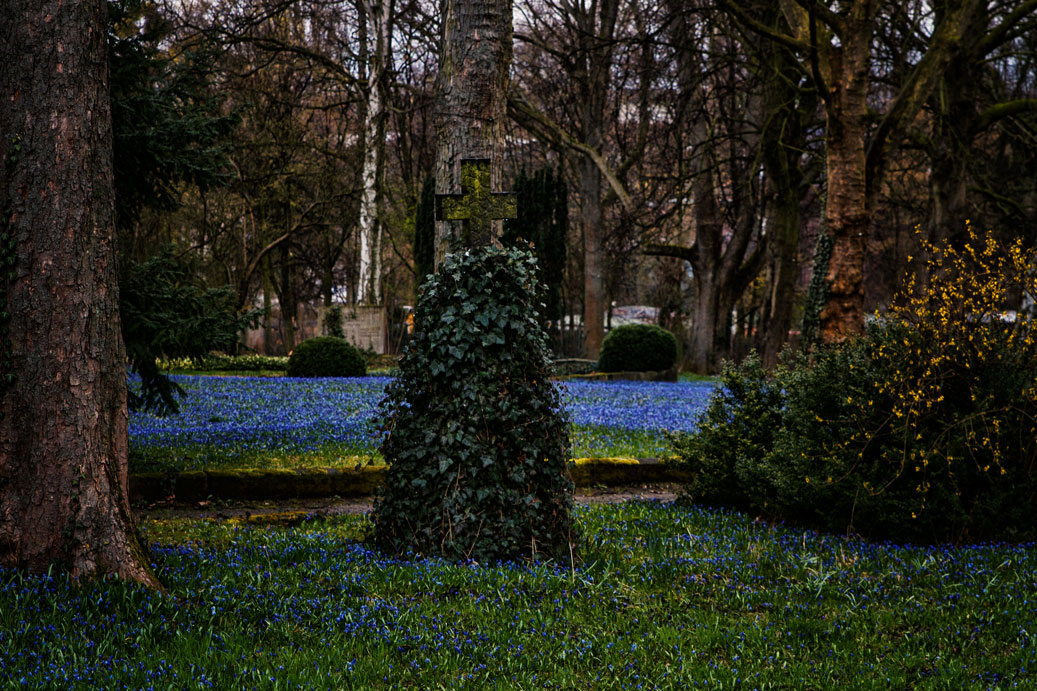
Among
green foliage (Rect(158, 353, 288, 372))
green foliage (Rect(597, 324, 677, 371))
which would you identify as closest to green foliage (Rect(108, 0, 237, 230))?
green foliage (Rect(597, 324, 677, 371))

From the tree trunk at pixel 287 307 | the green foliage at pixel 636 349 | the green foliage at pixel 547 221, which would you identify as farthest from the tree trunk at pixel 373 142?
the green foliage at pixel 636 349

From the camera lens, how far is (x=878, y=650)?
408cm

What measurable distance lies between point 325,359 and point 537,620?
15522 millimetres

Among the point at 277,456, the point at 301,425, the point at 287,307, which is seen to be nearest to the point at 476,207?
the point at 277,456

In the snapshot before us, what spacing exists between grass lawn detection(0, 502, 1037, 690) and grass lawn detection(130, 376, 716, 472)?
154 centimetres

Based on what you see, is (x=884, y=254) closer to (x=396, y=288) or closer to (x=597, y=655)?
(x=396, y=288)

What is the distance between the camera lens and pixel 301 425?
34.0 ft

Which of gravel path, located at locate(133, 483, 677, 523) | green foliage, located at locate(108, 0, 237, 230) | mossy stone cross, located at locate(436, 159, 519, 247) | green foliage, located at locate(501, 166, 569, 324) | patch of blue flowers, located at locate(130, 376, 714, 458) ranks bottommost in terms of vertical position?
gravel path, located at locate(133, 483, 677, 523)

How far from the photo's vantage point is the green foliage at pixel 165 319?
22.7 ft

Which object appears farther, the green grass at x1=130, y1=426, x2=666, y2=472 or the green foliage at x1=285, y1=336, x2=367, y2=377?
the green foliage at x1=285, y1=336, x2=367, y2=377

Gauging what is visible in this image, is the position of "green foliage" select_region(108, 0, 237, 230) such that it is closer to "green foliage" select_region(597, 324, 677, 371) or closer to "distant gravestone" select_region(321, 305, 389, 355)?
"green foliage" select_region(597, 324, 677, 371)

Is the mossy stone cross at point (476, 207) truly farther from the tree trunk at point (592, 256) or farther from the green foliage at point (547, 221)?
the tree trunk at point (592, 256)

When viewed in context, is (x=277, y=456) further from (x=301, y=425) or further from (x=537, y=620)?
(x=537, y=620)

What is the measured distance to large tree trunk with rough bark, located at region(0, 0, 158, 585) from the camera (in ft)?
13.5
